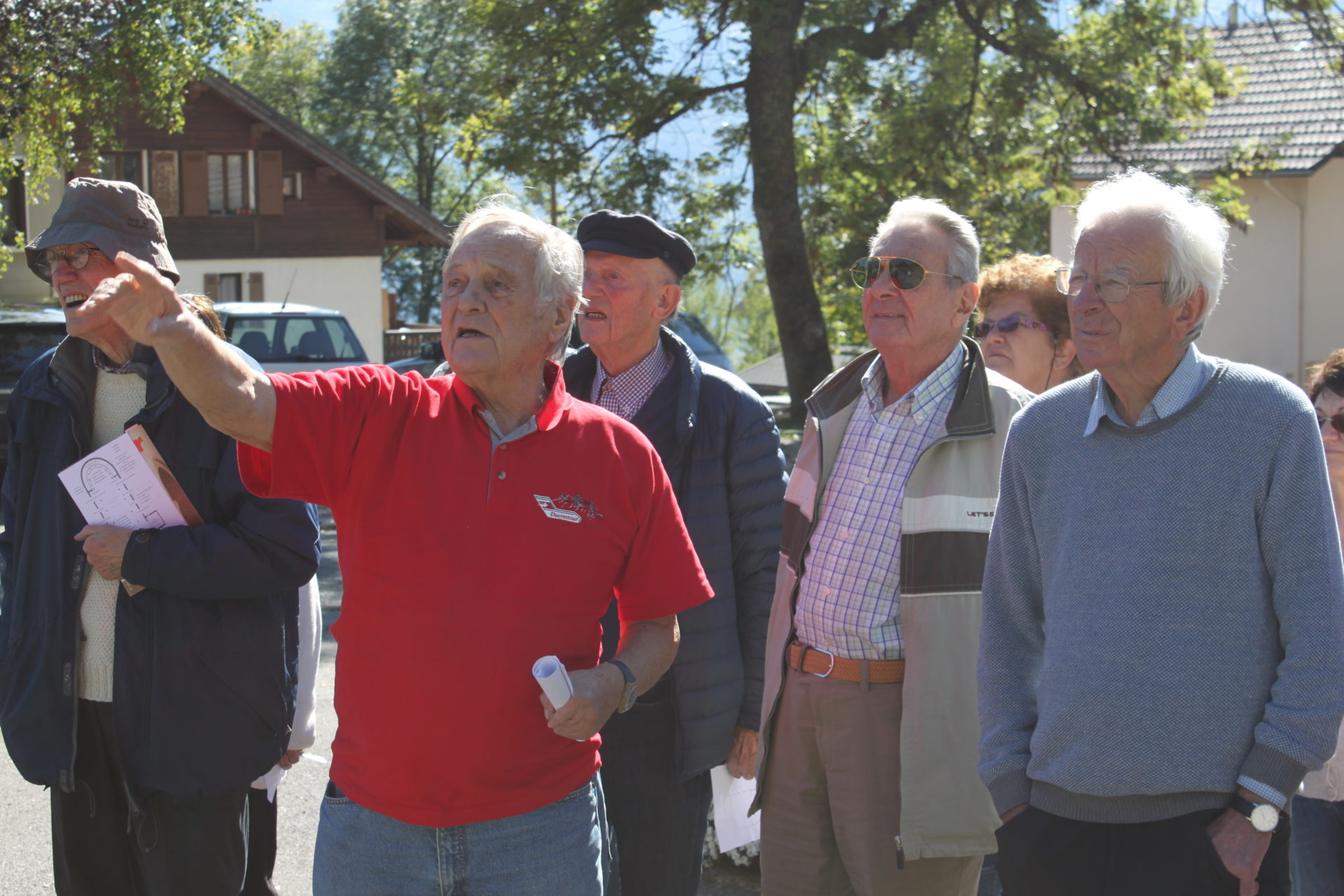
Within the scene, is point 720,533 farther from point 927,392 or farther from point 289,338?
point 289,338

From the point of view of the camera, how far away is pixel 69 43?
1472 centimetres

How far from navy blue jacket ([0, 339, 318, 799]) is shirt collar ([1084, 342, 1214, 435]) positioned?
6.20 ft

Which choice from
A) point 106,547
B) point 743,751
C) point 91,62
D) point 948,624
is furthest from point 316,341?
point 948,624

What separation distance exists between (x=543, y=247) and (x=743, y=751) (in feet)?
5.01

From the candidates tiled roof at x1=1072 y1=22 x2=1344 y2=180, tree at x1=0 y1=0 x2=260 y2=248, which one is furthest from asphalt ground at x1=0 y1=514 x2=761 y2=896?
tiled roof at x1=1072 y1=22 x2=1344 y2=180

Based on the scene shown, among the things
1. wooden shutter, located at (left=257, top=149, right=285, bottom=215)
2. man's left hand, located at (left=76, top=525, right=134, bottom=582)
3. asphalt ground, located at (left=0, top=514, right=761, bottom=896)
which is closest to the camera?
man's left hand, located at (left=76, top=525, right=134, bottom=582)

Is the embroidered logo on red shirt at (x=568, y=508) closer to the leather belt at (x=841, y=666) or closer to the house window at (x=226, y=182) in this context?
the leather belt at (x=841, y=666)

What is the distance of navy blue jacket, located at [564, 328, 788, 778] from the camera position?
127 inches

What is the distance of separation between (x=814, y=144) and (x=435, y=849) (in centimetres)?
1886

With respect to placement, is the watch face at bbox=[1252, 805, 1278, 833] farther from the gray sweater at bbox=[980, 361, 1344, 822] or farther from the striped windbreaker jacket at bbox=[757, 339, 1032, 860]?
the striped windbreaker jacket at bbox=[757, 339, 1032, 860]

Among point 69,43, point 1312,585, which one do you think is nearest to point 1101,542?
point 1312,585

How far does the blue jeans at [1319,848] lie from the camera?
318 centimetres

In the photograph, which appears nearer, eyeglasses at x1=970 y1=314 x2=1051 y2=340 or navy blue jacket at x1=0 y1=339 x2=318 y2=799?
navy blue jacket at x1=0 y1=339 x2=318 y2=799

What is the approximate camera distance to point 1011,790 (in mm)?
2512
